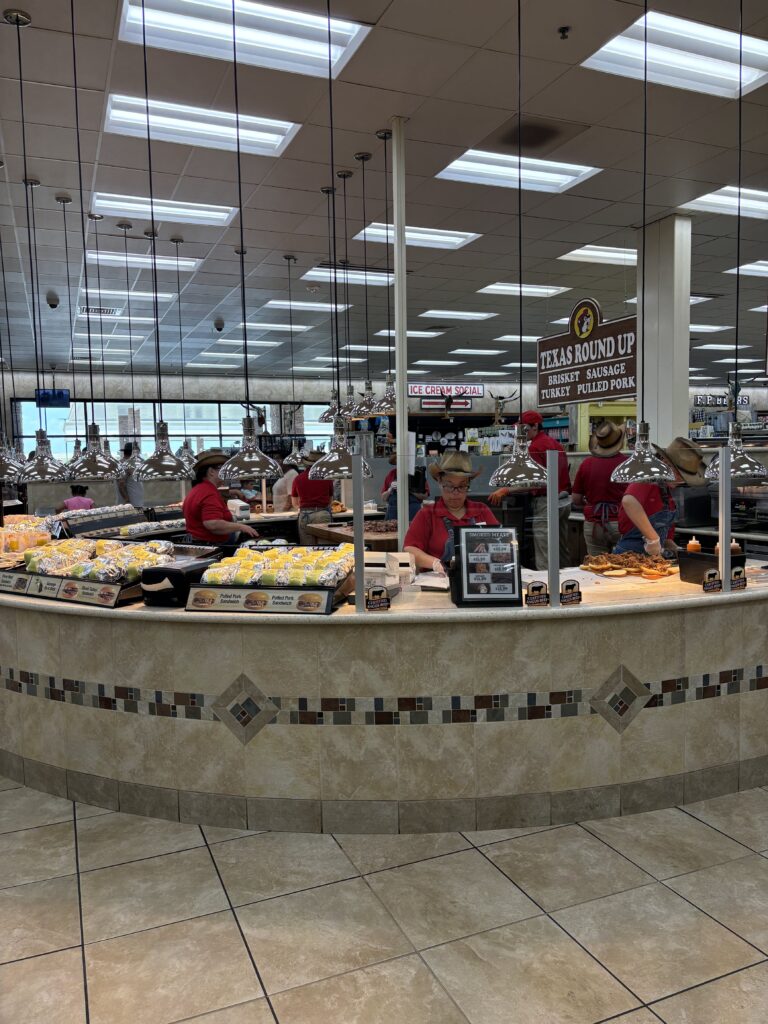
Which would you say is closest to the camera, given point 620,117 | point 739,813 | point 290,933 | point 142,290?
point 290,933

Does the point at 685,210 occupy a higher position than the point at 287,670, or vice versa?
the point at 685,210

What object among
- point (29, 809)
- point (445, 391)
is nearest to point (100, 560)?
point (29, 809)

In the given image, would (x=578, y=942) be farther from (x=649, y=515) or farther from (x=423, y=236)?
(x=423, y=236)

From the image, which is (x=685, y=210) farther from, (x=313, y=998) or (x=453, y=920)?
(x=313, y=998)

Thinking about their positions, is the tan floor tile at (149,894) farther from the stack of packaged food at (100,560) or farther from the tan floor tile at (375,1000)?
the stack of packaged food at (100,560)

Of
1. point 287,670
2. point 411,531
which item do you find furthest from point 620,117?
point 287,670

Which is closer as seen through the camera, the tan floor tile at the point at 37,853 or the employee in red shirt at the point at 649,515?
the tan floor tile at the point at 37,853

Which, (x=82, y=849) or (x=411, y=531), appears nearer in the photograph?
(x=82, y=849)

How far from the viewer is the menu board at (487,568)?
133 inches

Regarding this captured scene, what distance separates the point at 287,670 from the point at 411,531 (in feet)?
4.55

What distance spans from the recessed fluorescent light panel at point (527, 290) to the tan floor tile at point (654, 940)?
29.4ft

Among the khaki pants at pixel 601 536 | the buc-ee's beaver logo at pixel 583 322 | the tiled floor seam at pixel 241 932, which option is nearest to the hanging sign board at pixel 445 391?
the buc-ee's beaver logo at pixel 583 322

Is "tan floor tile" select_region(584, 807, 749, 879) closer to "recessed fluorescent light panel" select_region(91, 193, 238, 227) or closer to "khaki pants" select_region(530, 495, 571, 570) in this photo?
"khaki pants" select_region(530, 495, 571, 570)

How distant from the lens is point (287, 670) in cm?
337
